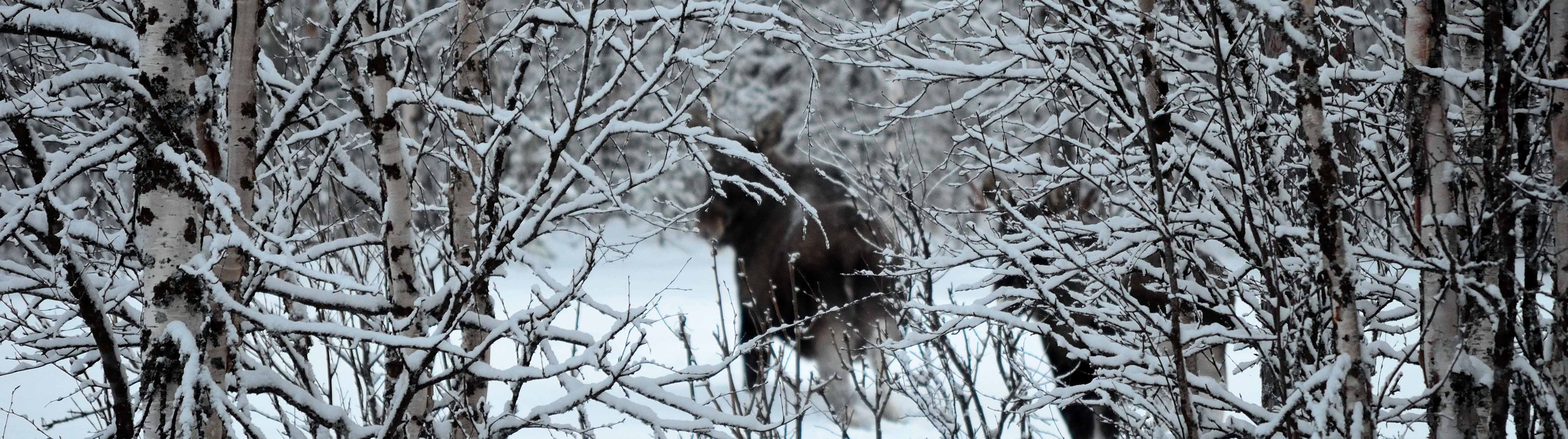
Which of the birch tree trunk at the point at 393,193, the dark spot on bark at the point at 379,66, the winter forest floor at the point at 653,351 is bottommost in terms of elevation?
the birch tree trunk at the point at 393,193

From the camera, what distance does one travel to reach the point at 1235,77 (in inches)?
147

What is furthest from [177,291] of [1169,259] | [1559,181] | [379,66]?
[1559,181]

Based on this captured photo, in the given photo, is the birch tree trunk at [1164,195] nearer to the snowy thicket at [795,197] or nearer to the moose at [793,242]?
the snowy thicket at [795,197]

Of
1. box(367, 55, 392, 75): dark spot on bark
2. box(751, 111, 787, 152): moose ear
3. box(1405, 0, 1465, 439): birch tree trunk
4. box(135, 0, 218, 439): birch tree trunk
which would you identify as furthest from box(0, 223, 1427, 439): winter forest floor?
box(751, 111, 787, 152): moose ear

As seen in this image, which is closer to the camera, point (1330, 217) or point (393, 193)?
point (1330, 217)

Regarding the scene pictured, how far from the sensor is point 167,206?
2.50 metres

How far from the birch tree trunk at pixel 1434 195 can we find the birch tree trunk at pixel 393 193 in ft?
10.00

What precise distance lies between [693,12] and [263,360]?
9.10 ft

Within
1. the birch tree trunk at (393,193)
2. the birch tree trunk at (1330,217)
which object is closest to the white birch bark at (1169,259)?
the birch tree trunk at (1330,217)

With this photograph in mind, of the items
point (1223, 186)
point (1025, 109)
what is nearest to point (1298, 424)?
point (1223, 186)

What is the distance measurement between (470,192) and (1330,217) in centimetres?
285

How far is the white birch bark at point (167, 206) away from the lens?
2438mm

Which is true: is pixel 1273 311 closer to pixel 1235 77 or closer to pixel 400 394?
pixel 1235 77

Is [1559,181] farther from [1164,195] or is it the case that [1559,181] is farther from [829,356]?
[829,356]
